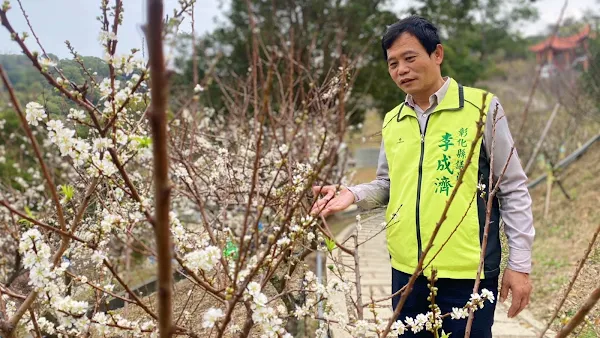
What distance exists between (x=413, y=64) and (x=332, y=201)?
0.68m

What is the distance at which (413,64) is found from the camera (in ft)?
6.38

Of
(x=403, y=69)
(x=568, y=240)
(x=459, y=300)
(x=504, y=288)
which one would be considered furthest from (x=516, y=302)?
(x=568, y=240)

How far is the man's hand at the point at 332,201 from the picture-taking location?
5.64 ft

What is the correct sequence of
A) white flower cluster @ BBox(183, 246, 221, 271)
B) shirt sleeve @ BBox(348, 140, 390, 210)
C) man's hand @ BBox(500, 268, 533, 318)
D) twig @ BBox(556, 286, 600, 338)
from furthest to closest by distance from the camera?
shirt sleeve @ BBox(348, 140, 390, 210) → man's hand @ BBox(500, 268, 533, 318) → white flower cluster @ BBox(183, 246, 221, 271) → twig @ BBox(556, 286, 600, 338)

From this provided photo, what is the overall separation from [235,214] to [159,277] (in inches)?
267

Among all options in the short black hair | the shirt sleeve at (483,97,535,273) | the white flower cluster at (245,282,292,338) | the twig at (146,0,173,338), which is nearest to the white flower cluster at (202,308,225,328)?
the white flower cluster at (245,282,292,338)

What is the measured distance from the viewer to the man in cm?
185

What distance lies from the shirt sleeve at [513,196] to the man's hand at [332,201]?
60cm

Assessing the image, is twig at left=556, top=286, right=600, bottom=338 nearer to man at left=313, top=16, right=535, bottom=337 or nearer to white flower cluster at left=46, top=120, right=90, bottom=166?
man at left=313, top=16, right=535, bottom=337

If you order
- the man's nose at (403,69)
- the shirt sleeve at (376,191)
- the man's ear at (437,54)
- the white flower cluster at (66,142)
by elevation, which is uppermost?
the man's ear at (437,54)

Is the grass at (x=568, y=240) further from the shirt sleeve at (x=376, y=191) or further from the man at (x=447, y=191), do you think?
the shirt sleeve at (x=376, y=191)

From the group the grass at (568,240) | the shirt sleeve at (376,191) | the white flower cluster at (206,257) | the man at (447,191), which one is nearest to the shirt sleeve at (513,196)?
the man at (447,191)

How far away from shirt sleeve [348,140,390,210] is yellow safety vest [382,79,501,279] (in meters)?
0.16

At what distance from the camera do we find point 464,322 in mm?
1909
